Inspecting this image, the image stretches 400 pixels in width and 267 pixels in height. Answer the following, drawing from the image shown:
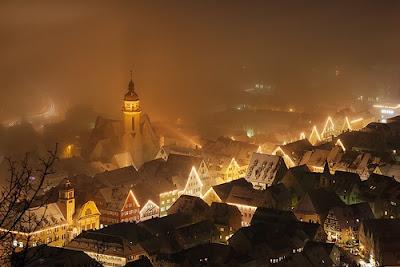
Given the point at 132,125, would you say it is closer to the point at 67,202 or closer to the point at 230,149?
the point at 230,149

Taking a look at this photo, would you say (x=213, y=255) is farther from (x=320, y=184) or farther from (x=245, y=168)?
(x=245, y=168)

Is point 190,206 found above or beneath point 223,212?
beneath

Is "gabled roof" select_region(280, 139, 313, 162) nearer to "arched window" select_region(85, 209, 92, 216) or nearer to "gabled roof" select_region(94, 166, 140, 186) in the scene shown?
"gabled roof" select_region(94, 166, 140, 186)

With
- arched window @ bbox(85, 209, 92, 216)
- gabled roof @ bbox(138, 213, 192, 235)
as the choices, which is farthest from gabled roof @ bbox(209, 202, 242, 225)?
arched window @ bbox(85, 209, 92, 216)

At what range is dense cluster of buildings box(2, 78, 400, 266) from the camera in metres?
27.6

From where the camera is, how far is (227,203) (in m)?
34.1

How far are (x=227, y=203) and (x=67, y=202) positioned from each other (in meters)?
7.30

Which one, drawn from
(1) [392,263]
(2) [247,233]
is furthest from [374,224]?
(2) [247,233]

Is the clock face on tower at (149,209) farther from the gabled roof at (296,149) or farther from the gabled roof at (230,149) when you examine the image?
the gabled roof at (296,149)

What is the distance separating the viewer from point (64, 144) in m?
47.7

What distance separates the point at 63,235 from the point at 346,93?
5326cm

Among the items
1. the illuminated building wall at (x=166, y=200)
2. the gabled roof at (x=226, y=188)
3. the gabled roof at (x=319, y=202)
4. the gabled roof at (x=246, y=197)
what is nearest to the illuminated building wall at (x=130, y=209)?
the illuminated building wall at (x=166, y=200)

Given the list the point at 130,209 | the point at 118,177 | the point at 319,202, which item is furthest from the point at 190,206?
the point at 118,177

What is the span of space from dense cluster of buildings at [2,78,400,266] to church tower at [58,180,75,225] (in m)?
0.04
